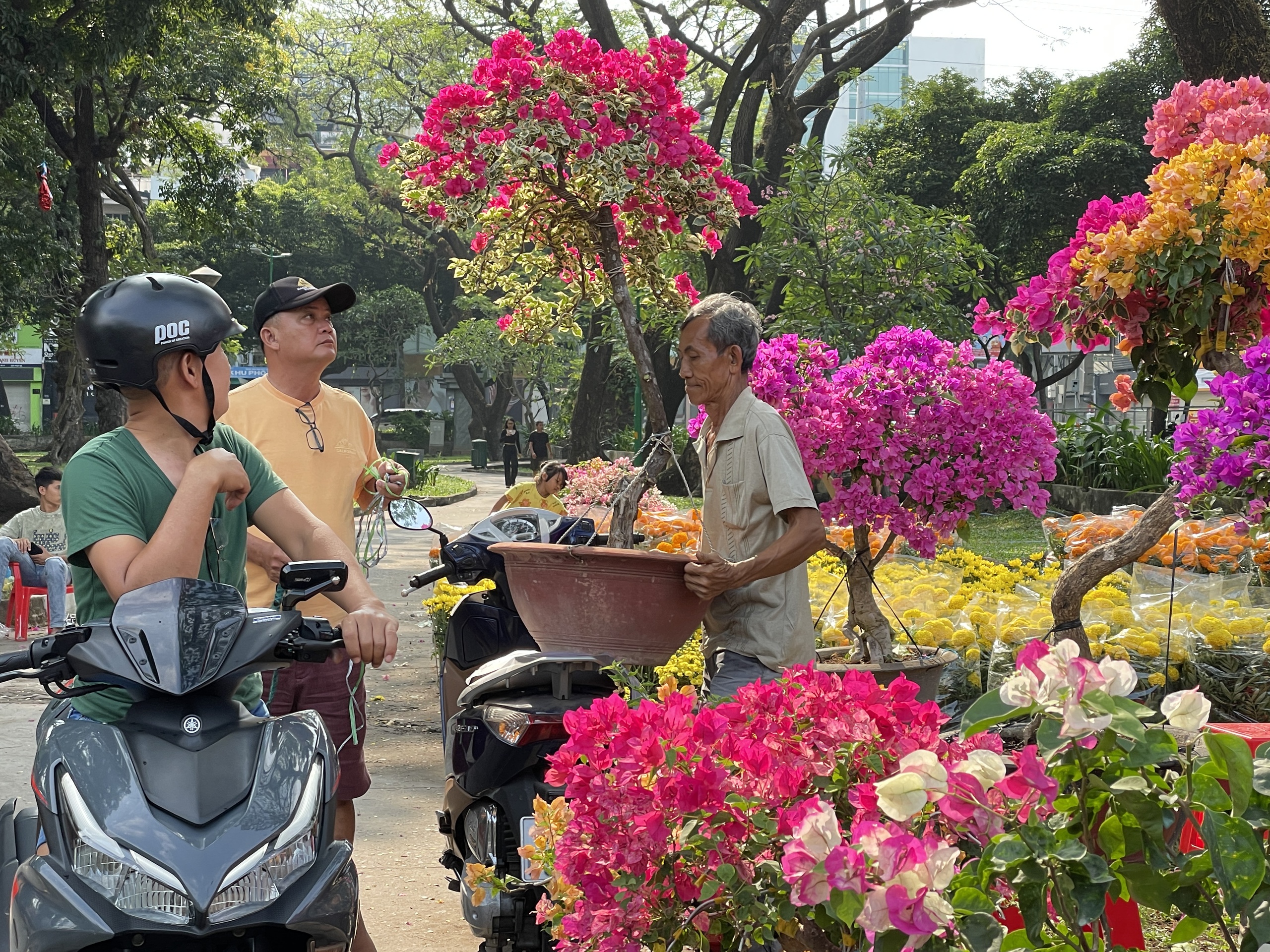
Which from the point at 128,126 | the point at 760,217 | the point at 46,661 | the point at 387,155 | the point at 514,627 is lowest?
the point at 514,627

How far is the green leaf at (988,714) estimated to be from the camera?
5.21 feet

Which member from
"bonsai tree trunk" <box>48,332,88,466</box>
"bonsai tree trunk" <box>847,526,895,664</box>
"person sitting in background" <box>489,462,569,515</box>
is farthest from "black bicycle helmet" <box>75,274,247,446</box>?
"bonsai tree trunk" <box>48,332,88,466</box>

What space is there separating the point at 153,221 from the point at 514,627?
30048mm

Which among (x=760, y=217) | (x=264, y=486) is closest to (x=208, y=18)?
(x=760, y=217)

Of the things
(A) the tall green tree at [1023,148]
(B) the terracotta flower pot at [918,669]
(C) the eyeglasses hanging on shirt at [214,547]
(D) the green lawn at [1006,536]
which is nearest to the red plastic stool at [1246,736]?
(B) the terracotta flower pot at [918,669]

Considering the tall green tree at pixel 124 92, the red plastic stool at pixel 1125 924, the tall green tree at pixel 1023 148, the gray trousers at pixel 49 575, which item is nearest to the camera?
the red plastic stool at pixel 1125 924

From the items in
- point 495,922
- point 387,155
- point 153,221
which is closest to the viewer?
point 495,922

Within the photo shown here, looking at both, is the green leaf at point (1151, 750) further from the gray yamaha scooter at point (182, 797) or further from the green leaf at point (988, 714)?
the gray yamaha scooter at point (182, 797)

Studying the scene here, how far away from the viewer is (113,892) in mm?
2021

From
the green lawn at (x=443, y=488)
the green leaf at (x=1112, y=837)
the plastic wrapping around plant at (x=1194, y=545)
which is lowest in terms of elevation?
the green lawn at (x=443, y=488)

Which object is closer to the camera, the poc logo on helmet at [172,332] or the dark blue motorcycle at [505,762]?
the poc logo on helmet at [172,332]

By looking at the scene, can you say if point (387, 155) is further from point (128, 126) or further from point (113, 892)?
point (128, 126)

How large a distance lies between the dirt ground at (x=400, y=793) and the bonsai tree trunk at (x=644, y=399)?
0.75m

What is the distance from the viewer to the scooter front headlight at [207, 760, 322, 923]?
79.7 inches
